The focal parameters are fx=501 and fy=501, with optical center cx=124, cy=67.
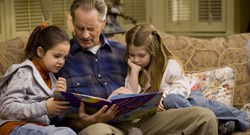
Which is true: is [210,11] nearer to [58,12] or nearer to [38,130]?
[58,12]

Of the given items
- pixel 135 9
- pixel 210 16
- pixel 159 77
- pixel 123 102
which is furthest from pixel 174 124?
pixel 135 9

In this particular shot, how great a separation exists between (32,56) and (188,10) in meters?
2.58

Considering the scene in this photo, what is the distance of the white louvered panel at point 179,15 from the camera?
4629mm

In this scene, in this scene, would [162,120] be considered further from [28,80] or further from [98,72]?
[28,80]

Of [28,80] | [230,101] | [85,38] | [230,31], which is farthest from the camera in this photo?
[230,31]

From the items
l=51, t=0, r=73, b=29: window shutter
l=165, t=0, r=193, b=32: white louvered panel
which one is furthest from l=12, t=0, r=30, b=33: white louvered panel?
l=165, t=0, r=193, b=32: white louvered panel

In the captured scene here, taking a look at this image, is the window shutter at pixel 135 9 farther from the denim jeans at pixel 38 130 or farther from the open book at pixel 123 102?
the denim jeans at pixel 38 130

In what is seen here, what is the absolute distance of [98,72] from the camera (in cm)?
246

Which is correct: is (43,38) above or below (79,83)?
above

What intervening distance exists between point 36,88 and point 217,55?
1.12 metres

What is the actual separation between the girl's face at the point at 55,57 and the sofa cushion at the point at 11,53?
1.11 feet

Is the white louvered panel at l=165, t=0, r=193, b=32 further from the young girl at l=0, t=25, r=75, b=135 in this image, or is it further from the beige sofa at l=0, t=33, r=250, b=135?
the young girl at l=0, t=25, r=75, b=135

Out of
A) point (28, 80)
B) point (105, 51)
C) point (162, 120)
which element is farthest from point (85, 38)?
point (162, 120)

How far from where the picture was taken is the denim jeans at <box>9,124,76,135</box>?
1.98 metres
